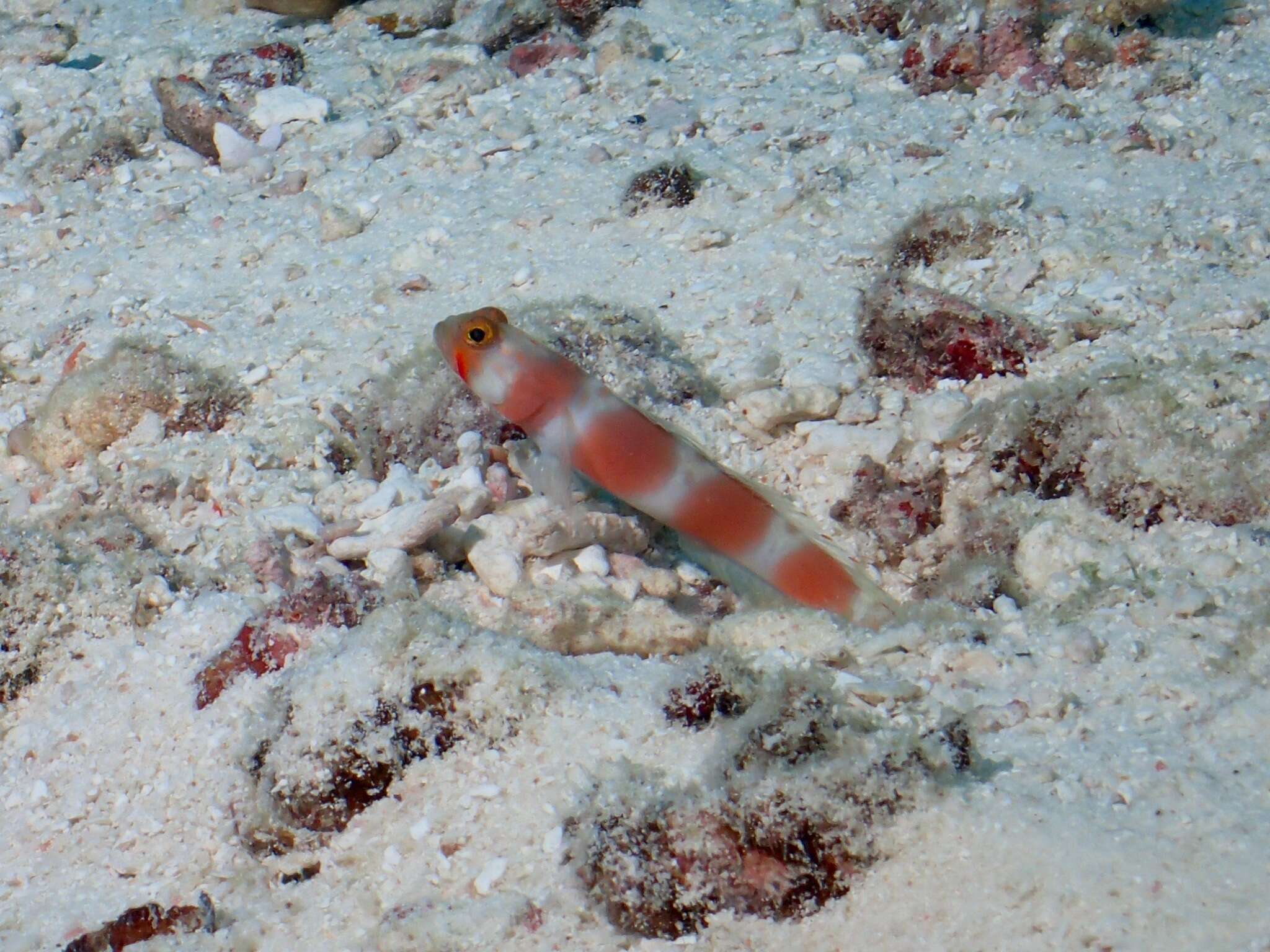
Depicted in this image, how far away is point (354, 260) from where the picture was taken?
4242mm

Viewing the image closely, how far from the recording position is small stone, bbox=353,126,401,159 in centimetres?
479

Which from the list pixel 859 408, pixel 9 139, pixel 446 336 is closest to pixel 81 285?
pixel 9 139

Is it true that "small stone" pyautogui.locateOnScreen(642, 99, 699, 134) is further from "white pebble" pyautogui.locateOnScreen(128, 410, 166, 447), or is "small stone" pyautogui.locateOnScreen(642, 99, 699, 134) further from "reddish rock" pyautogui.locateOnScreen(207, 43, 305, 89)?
"white pebble" pyautogui.locateOnScreen(128, 410, 166, 447)

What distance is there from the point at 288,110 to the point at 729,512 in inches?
141

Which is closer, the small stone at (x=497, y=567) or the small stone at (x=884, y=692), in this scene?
the small stone at (x=884, y=692)

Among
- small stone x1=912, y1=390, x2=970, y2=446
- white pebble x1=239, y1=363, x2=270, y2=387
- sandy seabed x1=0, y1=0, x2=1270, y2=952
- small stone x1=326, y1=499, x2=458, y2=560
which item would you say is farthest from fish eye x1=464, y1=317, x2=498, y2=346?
small stone x1=912, y1=390, x2=970, y2=446

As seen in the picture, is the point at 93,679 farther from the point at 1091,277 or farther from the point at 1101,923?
the point at 1091,277

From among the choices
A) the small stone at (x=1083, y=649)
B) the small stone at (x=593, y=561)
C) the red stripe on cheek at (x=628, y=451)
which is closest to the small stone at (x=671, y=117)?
the red stripe on cheek at (x=628, y=451)

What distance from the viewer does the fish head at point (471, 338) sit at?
300cm

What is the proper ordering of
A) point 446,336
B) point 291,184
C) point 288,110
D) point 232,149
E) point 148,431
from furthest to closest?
point 288,110
point 232,149
point 291,184
point 148,431
point 446,336

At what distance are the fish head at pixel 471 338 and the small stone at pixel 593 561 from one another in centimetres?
64

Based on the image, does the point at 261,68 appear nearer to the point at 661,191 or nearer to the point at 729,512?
the point at 661,191

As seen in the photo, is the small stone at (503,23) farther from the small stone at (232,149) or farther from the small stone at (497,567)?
the small stone at (497,567)

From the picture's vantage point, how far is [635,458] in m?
2.96
